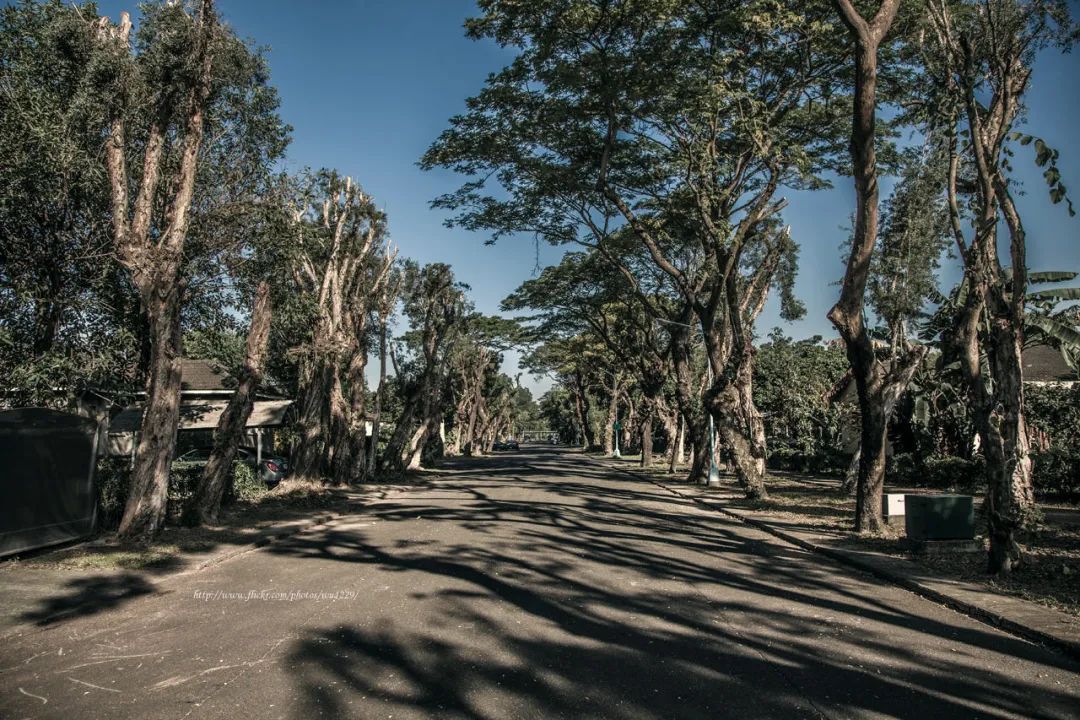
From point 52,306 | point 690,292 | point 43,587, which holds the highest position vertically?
point 690,292

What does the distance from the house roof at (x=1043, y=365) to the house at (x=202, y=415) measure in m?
28.3

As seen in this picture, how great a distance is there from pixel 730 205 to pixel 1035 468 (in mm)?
10655

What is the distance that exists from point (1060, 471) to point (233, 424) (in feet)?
65.4

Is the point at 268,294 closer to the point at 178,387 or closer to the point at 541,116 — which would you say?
the point at 178,387

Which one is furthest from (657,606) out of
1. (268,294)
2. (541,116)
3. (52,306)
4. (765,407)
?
(765,407)

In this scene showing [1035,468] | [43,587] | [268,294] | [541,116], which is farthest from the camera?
[541,116]

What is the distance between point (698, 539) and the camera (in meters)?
12.5

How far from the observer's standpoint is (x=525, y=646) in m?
6.05

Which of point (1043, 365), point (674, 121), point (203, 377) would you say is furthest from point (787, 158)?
point (203, 377)

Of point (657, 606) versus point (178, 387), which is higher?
point (178, 387)

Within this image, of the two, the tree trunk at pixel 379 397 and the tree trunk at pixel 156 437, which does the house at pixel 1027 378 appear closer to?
the tree trunk at pixel 379 397

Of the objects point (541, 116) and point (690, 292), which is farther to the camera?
point (690, 292)

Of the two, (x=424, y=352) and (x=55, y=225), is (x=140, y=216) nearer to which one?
(x=55, y=225)

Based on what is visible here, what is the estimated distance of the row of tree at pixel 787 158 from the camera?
35.0 feet
